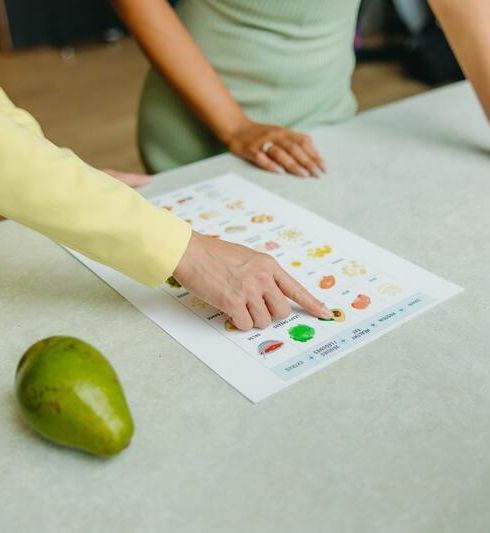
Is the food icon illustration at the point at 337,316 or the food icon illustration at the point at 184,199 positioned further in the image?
the food icon illustration at the point at 184,199

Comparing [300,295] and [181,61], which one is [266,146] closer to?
[181,61]

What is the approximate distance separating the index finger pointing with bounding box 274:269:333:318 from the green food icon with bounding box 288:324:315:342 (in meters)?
0.02

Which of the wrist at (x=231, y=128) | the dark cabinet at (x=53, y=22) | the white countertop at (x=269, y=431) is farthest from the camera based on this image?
the dark cabinet at (x=53, y=22)

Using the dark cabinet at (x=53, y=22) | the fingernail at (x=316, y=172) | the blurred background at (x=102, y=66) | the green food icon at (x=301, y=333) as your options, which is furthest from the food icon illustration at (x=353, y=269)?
the dark cabinet at (x=53, y=22)

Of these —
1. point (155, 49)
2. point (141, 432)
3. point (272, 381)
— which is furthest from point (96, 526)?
point (155, 49)

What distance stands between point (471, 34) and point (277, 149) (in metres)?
0.33

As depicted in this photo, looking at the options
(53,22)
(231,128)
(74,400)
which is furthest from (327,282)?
(53,22)

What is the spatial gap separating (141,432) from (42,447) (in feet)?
0.25

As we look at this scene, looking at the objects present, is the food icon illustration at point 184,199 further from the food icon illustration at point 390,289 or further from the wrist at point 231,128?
the food icon illustration at point 390,289

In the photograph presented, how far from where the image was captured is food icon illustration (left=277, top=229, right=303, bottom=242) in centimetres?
87

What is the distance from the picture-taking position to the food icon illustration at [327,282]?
778 mm

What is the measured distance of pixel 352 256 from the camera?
829 mm

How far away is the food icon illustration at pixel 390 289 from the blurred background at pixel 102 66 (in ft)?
6.43

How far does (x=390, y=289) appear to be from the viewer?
0.77 meters
